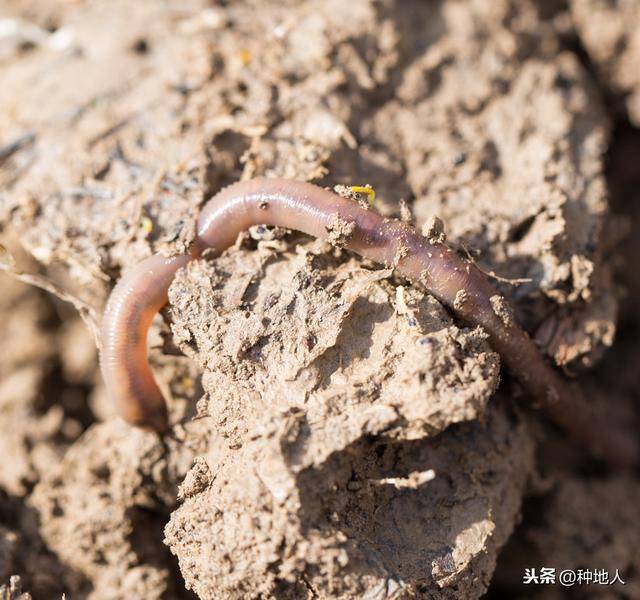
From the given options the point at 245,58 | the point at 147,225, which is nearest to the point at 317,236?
the point at 147,225

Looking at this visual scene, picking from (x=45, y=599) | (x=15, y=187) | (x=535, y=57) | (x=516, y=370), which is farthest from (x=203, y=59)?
(x=45, y=599)

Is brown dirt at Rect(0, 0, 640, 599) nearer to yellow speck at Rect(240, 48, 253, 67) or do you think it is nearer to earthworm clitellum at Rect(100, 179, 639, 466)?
yellow speck at Rect(240, 48, 253, 67)

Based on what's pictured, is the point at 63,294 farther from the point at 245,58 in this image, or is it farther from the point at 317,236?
the point at 245,58

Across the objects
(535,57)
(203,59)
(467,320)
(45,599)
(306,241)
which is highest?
(203,59)

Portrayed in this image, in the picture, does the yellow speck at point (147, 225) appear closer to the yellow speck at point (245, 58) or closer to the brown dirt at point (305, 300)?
the brown dirt at point (305, 300)

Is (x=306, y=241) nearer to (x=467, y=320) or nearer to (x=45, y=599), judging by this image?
(x=467, y=320)

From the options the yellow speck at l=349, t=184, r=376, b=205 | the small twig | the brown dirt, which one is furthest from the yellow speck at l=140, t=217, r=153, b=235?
the yellow speck at l=349, t=184, r=376, b=205
